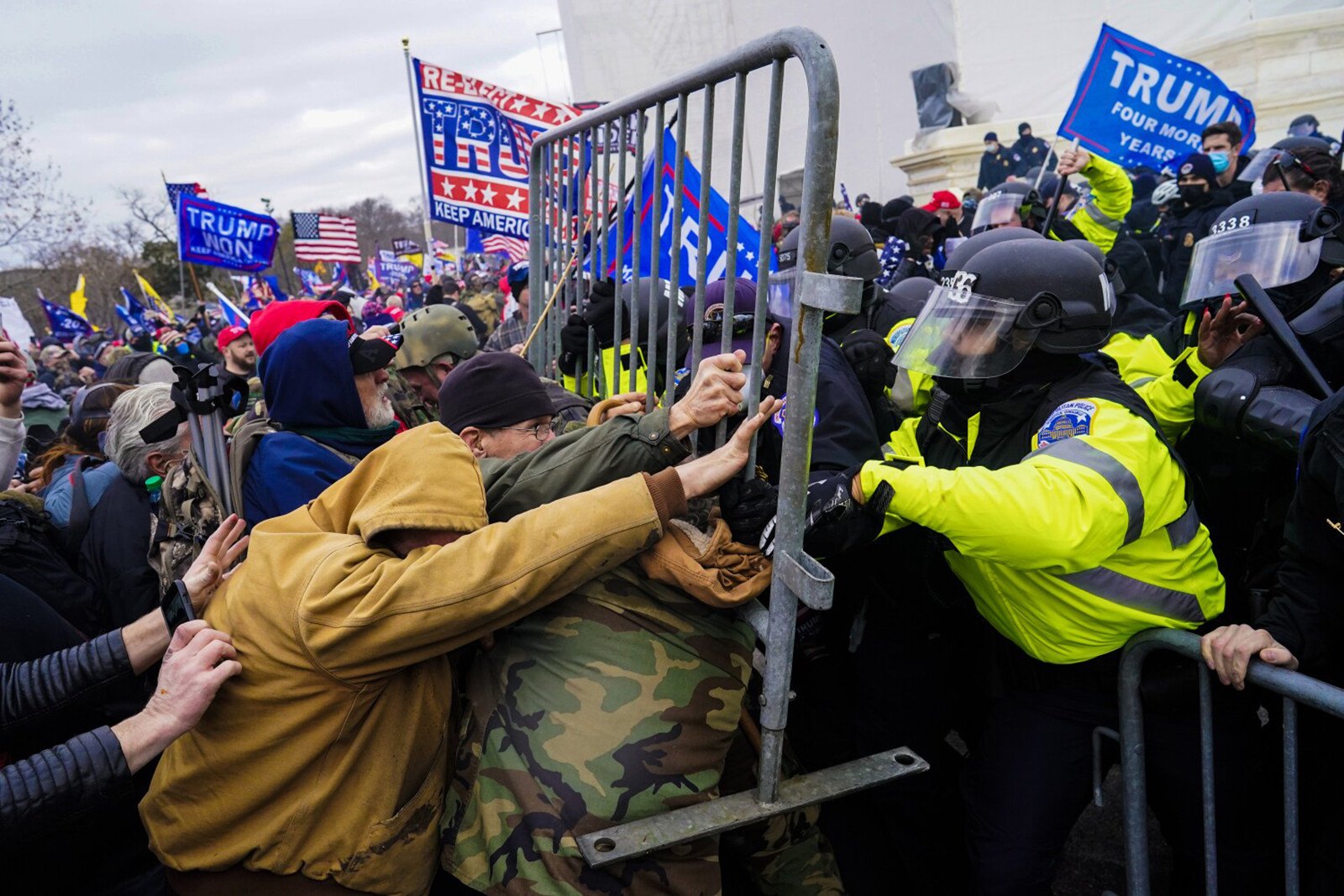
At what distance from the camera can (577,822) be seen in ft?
6.29

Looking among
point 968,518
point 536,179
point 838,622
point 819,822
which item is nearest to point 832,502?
point 968,518

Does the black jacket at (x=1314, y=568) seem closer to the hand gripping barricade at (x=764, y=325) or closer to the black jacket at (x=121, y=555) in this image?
the hand gripping barricade at (x=764, y=325)

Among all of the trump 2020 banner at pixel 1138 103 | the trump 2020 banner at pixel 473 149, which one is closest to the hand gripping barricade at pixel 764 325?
the trump 2020 banner at pixel 473 149

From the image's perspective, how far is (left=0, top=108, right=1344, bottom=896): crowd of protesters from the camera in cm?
190

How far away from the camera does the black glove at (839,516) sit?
2.13 metres

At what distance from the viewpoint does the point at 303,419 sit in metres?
3.03

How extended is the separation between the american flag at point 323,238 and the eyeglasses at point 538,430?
1646 centimetres

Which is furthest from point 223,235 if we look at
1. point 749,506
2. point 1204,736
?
point 1204,736

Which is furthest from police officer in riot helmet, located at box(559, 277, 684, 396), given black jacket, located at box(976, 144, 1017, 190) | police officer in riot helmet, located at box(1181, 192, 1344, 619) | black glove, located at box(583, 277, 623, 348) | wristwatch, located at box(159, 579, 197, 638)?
black jacket, located at box(976, 144, 1017, 190)

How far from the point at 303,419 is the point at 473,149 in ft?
14.9

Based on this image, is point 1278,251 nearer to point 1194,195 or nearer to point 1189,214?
point 1194,195

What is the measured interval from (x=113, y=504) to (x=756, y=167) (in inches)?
911

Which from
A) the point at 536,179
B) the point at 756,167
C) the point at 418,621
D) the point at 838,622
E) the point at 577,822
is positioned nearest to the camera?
the point at 418,621

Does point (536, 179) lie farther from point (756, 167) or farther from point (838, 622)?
point (756, 167)
